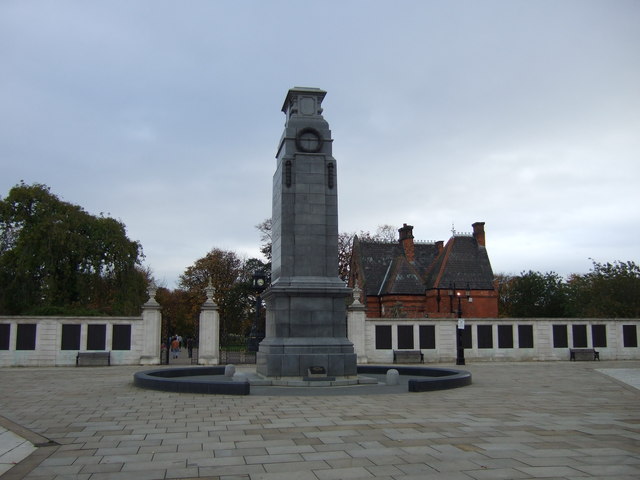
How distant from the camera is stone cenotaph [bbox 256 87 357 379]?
16.1 m

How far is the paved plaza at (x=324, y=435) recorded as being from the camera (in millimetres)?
6566

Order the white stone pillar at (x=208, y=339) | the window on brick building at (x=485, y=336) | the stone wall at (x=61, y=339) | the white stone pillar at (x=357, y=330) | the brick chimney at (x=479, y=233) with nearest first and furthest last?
the stone wall at (x=61, y=339) < the white stone pillar at (x=208, y=339) < the white stone pillar at (x=357, y=330) < the window on brick building at (x=485, y=336) < the brick chimney at (x=479, y=233)

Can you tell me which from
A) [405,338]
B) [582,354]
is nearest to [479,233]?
[582,354]

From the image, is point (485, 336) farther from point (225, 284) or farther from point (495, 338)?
point (225, 284)

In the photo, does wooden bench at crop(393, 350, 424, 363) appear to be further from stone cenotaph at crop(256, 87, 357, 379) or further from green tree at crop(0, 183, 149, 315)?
green tree at crop(0, 183, 149, 315)

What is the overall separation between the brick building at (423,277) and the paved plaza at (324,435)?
122 feet

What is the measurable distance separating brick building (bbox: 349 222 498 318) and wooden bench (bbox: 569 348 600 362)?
55.2 ft

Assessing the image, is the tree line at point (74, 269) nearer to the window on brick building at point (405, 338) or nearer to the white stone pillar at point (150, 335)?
the white stone pillar at point (150, 335)

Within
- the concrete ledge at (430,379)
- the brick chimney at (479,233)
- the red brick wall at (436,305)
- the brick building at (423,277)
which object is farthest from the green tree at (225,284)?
the concrete ledge at (430,379)

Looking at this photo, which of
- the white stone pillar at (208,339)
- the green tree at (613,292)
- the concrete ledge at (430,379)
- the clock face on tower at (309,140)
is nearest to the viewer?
the concrete ledge at (430,379)

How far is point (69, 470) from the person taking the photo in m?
6.61

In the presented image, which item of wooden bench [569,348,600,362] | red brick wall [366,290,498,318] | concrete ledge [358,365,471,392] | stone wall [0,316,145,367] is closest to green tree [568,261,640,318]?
red brick wall [366,290,498,318]

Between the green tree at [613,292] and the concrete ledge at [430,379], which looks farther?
the green tree at [613,292]

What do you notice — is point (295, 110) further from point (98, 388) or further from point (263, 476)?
point (263, 476)
